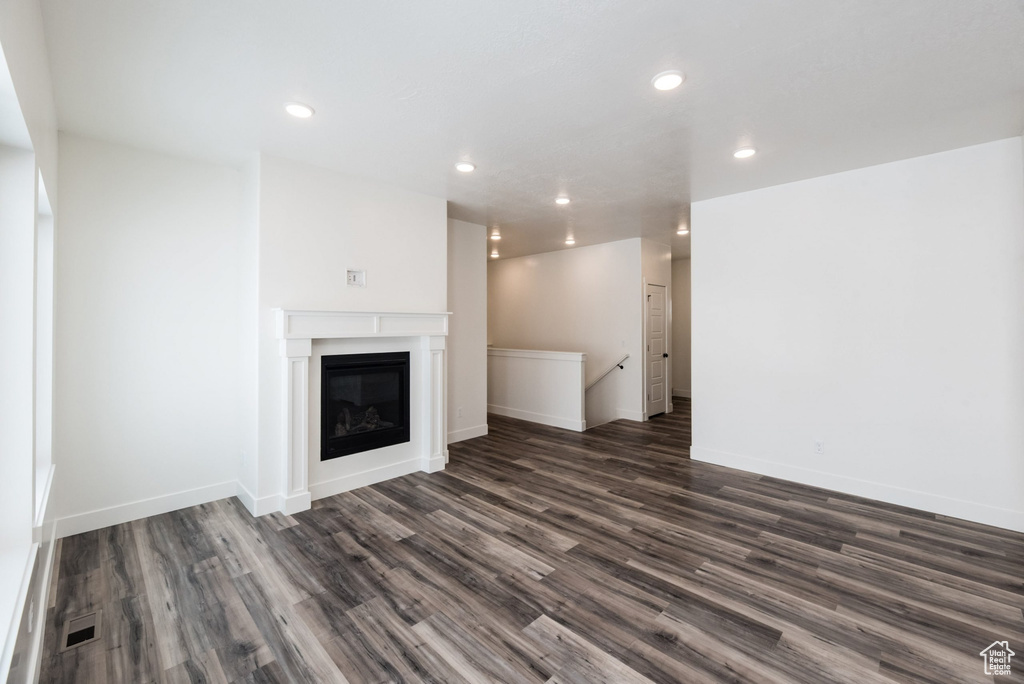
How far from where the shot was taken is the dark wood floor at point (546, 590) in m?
1.91

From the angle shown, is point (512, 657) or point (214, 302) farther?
point (214, 302)

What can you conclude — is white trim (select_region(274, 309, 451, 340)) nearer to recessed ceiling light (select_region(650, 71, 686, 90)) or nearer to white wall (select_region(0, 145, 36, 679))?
white wall (select_region(0, 145, 36, 679))

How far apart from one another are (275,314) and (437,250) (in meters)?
1.70

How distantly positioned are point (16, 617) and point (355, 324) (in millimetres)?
2614

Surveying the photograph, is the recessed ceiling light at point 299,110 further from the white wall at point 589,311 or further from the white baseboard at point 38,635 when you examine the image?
the white wall at point 589,311

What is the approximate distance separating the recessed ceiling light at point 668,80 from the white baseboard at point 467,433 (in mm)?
4179

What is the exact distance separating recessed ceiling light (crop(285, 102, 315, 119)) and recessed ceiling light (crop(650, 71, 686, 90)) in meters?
1.99

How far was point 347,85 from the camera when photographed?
2.45 metres

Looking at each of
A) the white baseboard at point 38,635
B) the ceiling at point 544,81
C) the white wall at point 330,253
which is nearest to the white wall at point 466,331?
the white wall at point 330,253

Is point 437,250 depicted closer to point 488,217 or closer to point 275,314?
point 488,217

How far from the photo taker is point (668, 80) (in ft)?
7.79

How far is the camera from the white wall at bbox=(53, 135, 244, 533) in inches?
122

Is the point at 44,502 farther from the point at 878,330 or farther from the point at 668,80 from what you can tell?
the point at 878,330

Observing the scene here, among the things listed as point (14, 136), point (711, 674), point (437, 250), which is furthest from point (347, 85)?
point (711, 674)
